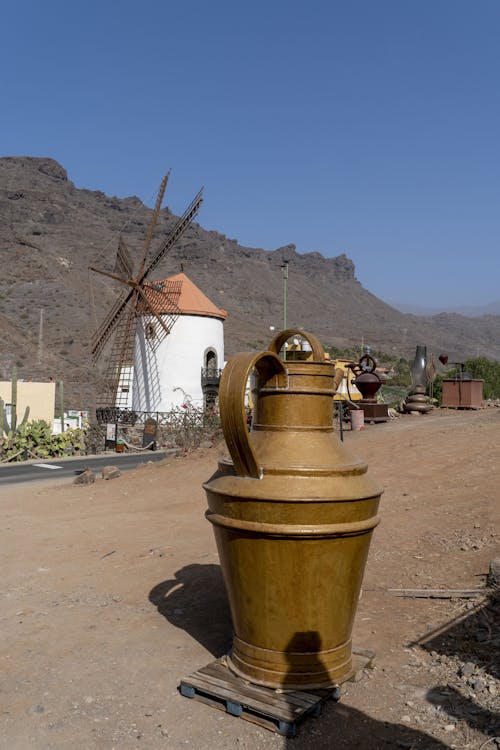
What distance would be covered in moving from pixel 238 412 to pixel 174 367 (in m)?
23.1

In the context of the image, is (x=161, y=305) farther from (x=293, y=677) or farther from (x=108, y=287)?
(x=108, y=287)

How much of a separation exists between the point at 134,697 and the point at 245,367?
6.33 feet

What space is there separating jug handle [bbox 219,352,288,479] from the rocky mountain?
3320cm

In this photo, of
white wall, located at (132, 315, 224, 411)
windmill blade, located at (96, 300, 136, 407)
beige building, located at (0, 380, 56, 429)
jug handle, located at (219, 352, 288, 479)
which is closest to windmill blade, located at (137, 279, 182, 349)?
white wall, located at (132, 315, 224, 411)

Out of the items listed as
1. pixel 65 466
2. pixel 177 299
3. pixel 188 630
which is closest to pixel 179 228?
pixel 177 299

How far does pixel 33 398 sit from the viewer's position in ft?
78.6

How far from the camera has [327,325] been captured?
304 feet

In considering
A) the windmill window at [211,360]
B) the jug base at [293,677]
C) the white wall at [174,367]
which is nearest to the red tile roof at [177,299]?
the white wall at [174,367]

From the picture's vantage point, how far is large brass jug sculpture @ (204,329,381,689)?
12.3 feet

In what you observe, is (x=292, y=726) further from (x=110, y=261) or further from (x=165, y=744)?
(x=110, y=261)

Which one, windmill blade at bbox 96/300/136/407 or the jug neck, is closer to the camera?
the jug neck

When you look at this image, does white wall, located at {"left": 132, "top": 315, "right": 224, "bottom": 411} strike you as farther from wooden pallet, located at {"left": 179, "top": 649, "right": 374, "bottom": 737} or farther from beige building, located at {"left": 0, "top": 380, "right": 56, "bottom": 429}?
wooden pallet, located at {"left": 179, "top": 649, "right": 374, "bottom": 737}

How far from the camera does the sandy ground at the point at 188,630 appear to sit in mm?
3490

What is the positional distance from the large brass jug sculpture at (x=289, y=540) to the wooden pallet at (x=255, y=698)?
85 millimetres
